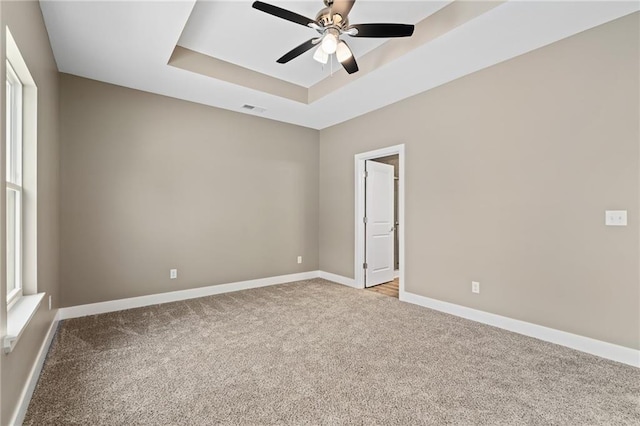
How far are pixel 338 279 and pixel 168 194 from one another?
9.64ft

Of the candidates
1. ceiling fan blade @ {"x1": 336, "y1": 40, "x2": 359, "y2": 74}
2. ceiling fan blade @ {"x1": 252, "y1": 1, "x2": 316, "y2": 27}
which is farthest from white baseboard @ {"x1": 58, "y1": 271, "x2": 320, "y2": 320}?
ceiling fan blade @ {"x1": 252, "y1": 1, "x2": 316, "y2": 27}

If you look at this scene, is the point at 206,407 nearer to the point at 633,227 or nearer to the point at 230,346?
the point at 230,346

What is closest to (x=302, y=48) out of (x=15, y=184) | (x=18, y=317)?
(x=15, y=184)

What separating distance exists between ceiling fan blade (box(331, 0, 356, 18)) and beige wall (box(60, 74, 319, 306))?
275 cm

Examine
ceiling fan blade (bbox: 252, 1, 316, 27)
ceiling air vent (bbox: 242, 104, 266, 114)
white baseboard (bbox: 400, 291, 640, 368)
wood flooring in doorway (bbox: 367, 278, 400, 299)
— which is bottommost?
wood flooring in doorway (bbox: 367, 278, 400, 299)

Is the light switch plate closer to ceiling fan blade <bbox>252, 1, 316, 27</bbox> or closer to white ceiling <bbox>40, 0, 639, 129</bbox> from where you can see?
white ceiling <bbox>40, 0, 639, 129</bbox>

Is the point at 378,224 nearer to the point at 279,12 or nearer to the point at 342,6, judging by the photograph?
the point at 342,6

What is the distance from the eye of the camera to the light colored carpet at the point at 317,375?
1.78 meters

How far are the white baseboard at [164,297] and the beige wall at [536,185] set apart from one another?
2.21m

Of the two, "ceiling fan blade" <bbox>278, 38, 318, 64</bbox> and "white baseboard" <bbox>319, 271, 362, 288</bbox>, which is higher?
"ceiling fan blade" <bbox>278, 38, 318, 64</bbox>

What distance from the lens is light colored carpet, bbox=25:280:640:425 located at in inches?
70.1

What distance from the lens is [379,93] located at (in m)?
3.92

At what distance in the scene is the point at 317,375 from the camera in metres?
2.19

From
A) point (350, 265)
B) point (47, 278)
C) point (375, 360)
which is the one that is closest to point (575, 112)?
point (375, 360)
